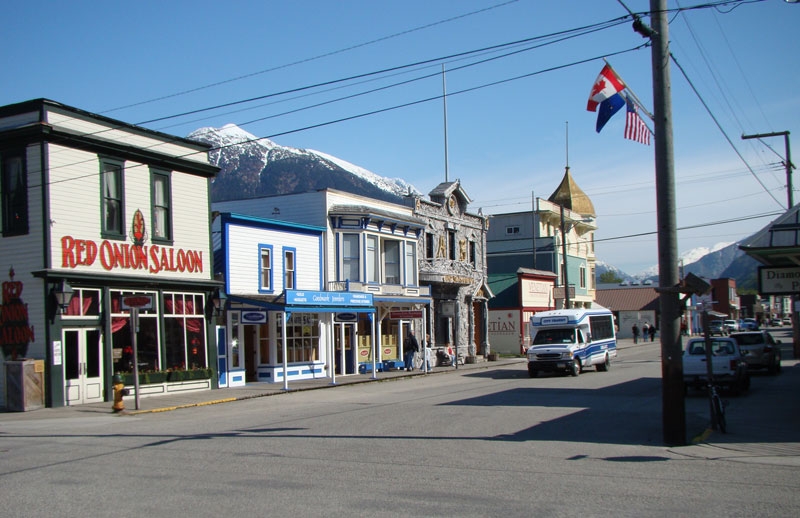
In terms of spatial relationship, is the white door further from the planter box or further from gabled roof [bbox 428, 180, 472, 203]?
gabled roof [bbox 428, 180, 472, 203]

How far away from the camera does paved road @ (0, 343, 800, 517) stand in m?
9.13

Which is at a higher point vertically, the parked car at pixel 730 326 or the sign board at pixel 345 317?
the sign board at pixel 345 317

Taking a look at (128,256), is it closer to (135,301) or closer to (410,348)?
(135,301)

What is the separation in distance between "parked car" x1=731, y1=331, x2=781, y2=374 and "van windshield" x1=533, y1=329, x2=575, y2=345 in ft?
20.5

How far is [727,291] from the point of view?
11844cm

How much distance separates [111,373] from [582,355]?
18.4 m

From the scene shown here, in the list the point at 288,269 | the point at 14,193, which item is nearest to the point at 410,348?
the point at 288,269

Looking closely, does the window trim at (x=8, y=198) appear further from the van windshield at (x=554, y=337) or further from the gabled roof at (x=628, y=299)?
the gabled roof at (x=628, y=299)

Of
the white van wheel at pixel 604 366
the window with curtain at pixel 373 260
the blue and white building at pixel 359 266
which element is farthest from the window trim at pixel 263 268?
the white van wheel at pixel 604 366

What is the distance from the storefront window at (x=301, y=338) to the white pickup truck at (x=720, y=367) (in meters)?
14.9

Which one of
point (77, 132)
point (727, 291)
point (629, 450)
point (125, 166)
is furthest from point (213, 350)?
point (727, 291)

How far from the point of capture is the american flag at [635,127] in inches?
588

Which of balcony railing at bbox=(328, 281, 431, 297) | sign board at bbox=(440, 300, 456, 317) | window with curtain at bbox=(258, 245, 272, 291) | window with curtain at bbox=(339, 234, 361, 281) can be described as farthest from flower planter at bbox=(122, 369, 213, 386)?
sign board at bbox=(440, 300, 456, 317)

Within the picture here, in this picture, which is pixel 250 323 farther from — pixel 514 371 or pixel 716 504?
pixel 716 504
